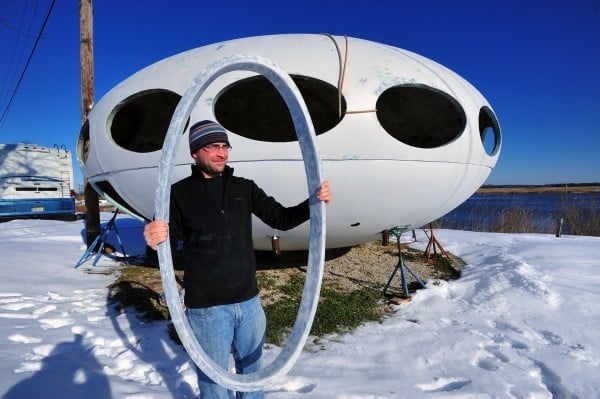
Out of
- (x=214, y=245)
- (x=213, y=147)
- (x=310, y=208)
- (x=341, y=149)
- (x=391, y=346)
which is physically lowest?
(x=391, y=346)

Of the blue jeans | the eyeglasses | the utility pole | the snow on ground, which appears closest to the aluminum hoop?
the blue jeans

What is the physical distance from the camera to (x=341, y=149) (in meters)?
4.08

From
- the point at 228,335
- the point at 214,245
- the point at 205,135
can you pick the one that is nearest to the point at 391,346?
the point at 228,335

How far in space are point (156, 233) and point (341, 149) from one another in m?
2.63

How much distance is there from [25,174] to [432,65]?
55.7ft

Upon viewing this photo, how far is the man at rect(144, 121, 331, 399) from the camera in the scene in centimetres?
198

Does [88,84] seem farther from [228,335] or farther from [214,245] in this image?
[228,335]

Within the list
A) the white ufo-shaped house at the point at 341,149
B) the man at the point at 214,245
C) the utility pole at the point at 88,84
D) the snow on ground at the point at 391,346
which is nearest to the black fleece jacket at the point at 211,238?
the man at the point at 214,245

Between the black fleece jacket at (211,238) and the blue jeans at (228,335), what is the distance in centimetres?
6

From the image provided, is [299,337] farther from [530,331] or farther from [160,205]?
[530,331]

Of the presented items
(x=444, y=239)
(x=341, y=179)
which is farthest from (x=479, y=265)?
(x=341, y=179)

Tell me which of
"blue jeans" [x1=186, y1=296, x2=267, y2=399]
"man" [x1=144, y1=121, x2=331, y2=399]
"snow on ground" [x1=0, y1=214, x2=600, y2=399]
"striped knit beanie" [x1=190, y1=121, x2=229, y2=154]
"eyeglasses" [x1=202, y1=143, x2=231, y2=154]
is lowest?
"snow on ground" [x1=0, y1=214, x2=600, y2=399]

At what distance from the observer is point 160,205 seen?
1.96m

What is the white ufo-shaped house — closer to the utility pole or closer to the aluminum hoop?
the aluminum hoop
